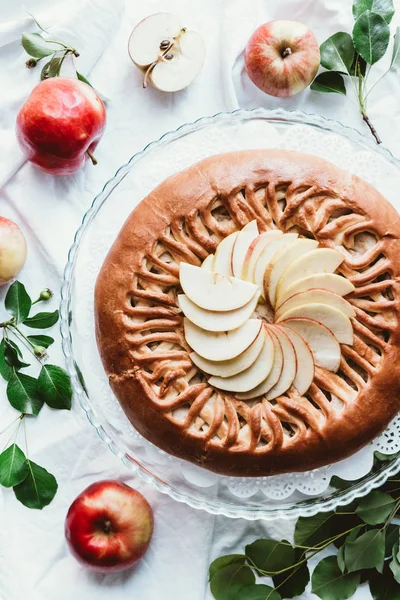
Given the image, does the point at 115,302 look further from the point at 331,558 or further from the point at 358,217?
the point at 331,558

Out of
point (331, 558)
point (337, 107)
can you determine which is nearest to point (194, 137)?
point (337, 107)

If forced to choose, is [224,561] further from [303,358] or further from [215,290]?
[215,290]

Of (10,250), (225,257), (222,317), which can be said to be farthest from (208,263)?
(10,250)

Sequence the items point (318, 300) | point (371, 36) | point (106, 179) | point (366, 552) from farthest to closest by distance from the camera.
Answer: point (106, 179)
point (371, 36)
point (366, 552)
point (318, 300)

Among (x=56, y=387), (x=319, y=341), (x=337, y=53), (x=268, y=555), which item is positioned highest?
(x=337, y=53)

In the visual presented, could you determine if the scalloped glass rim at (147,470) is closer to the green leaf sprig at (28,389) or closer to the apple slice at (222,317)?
the green leaf sprig at (28,389)

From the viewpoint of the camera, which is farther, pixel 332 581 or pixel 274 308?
pixel 332 581

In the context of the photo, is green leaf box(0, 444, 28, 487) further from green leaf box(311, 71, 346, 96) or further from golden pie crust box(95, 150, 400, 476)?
green leaf box(311, 71, 346, 96)
